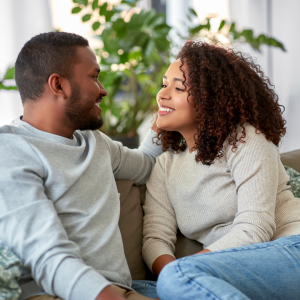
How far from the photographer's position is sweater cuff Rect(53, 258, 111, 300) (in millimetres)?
831

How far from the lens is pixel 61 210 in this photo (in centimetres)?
102

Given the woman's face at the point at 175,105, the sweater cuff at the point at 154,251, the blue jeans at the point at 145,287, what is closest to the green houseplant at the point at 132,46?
the woman's face at the point at 175,105

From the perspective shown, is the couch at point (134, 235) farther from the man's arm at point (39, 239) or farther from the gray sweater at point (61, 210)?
the man's arm at point (39, 239)

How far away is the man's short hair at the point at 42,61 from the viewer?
110cm

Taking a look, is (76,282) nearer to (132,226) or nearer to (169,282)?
(169,282)

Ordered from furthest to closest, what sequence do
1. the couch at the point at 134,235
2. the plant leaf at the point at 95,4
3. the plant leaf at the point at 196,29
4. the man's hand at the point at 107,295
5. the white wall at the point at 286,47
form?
the white wall at the point at 286,47 < the plant leaf at the point at 196,29 < the plant leaf at the point at 95,4 < the couch at the point at 134,235 < the man's hand at the point at 107,295

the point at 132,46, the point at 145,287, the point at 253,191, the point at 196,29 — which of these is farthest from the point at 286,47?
the point at 145,287

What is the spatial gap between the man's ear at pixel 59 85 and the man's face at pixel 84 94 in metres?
0.01

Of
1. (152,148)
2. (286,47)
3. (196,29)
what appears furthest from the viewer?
(286,47)

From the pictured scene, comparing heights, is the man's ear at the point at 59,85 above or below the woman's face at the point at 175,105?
above

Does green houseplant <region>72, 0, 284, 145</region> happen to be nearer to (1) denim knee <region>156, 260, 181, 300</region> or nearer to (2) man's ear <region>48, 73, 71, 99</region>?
(2) man's ear <region>48, 73, 71, 99</region>

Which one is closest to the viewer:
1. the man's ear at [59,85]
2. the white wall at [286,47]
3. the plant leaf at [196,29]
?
the man's ear at [59,85]

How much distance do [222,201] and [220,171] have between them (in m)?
0.10

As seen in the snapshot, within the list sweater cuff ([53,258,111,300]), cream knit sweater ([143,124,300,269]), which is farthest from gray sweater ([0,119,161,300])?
cream knit sweater ([143,124,300,269])
